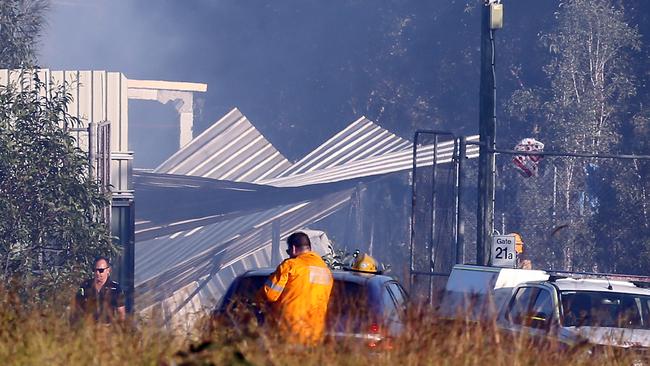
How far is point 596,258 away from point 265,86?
2878 cm

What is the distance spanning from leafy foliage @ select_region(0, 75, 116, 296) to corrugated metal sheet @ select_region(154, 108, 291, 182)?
12047 mm

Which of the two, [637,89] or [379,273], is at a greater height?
[637,89]

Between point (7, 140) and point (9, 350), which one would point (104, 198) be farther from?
point (9, 350)

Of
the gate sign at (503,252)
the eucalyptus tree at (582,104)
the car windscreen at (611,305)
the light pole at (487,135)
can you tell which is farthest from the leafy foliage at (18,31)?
the eucalyptus tree at (582,104)

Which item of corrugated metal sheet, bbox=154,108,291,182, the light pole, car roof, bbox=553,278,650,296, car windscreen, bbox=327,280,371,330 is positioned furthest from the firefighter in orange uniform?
corrugated metal sheet, bbox=154,108,291,182

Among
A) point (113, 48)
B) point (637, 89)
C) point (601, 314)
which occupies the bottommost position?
point (601, 314)

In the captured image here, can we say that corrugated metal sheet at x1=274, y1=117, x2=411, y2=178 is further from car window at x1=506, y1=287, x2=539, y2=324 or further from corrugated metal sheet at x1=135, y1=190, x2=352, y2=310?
car window at x1=506, y1=287, x2=539, y2=324

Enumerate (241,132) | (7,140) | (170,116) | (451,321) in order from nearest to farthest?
(451,321), (7,140), (241,132), (170,116)

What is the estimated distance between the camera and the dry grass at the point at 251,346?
655 cm

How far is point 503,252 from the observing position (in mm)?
16234

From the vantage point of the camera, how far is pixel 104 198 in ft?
54.4

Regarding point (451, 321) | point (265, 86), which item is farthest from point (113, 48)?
point (451, 321)

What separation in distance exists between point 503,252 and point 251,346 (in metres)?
9.96

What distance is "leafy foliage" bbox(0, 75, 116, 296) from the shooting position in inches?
639
